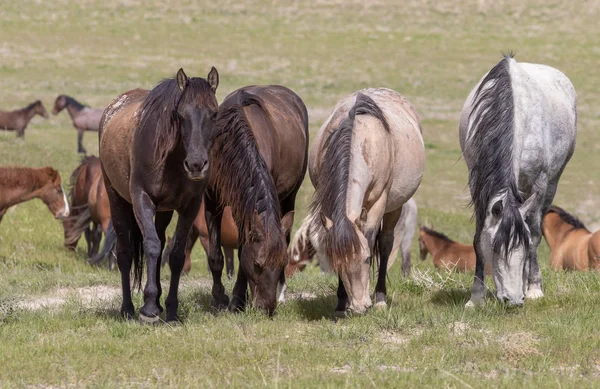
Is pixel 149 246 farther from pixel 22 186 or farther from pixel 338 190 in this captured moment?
pixel 22 186

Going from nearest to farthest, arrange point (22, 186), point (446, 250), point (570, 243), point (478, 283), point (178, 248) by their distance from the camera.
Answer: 1. point (178, 248)
2. point (478, 283)
3. point (570, 243)
4. point (22, 186)
5. point (446, 250)

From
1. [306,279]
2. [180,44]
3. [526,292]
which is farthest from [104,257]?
[180,44]

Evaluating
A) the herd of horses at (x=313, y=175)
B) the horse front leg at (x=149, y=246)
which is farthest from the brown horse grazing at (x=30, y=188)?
the horse front leg at (x=149, y=246)

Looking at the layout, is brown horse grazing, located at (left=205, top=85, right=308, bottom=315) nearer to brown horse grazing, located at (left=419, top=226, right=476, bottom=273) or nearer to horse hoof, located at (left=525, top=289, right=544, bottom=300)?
horse hoof, located at (left=525, top=289, right=544, bottom=300)

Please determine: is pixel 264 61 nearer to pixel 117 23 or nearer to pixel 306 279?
pixel 117 23

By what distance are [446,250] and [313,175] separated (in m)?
6.64

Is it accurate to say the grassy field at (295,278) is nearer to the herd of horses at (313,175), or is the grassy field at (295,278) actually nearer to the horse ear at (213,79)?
the herd of horses at (313,175)

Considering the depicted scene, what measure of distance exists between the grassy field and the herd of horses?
1.27ft

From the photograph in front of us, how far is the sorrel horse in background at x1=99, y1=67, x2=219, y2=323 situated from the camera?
7266 mm

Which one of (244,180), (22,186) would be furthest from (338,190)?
(22,186)

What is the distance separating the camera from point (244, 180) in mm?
7895

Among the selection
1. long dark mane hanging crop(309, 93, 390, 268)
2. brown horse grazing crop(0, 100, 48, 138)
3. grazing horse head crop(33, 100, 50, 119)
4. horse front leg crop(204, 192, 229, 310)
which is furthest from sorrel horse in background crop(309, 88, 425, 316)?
grazing horse head crop(33, 100, 50, 119)

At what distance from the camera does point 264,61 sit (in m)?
49.9

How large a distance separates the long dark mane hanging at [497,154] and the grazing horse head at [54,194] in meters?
7.71
